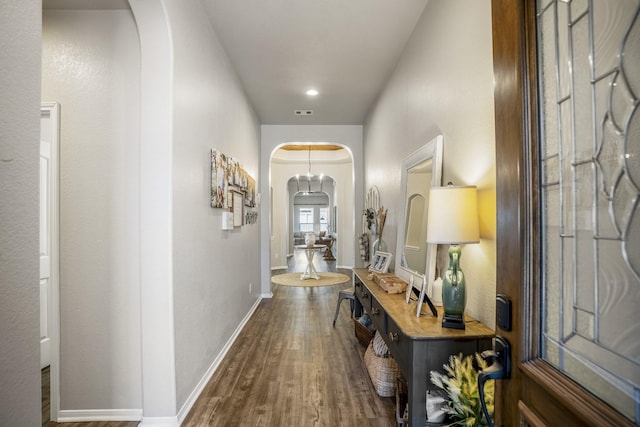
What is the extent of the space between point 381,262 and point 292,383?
4.43 ft

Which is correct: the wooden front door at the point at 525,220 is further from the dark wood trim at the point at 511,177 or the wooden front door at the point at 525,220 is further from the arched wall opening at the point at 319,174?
the arched wall opening at the point at 319,174

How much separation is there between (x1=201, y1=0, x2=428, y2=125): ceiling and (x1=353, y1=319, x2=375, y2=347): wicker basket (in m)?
2.73

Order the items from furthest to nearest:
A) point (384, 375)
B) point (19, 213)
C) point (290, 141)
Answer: point (290, 141), point (384, 375), point (19, 213)

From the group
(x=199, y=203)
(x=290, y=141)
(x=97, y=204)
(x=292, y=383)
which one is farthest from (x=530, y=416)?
(x=290, y=141)

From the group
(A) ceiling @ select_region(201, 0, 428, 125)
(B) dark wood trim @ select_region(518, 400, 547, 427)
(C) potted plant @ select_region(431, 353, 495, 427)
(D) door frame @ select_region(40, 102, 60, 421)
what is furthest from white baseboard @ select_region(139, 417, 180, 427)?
(A) ceiling @ select_region(201, 0, 428, 125)

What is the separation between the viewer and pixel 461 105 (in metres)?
1.99

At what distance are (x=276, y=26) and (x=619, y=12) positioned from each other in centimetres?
275

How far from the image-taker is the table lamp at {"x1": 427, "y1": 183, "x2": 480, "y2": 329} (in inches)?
64.7

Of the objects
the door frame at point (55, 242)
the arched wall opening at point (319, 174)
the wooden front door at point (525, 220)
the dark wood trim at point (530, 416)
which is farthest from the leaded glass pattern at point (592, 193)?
the arched wall opening at point (319, 174)

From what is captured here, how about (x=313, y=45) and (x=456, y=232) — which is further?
(x=313, y=45)

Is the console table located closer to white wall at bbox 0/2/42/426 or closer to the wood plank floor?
the wood plank floor

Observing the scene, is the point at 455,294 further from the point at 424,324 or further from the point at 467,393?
the point at 467,393

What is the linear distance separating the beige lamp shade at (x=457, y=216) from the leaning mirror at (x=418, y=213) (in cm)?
56

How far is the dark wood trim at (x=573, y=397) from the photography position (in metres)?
0.60
